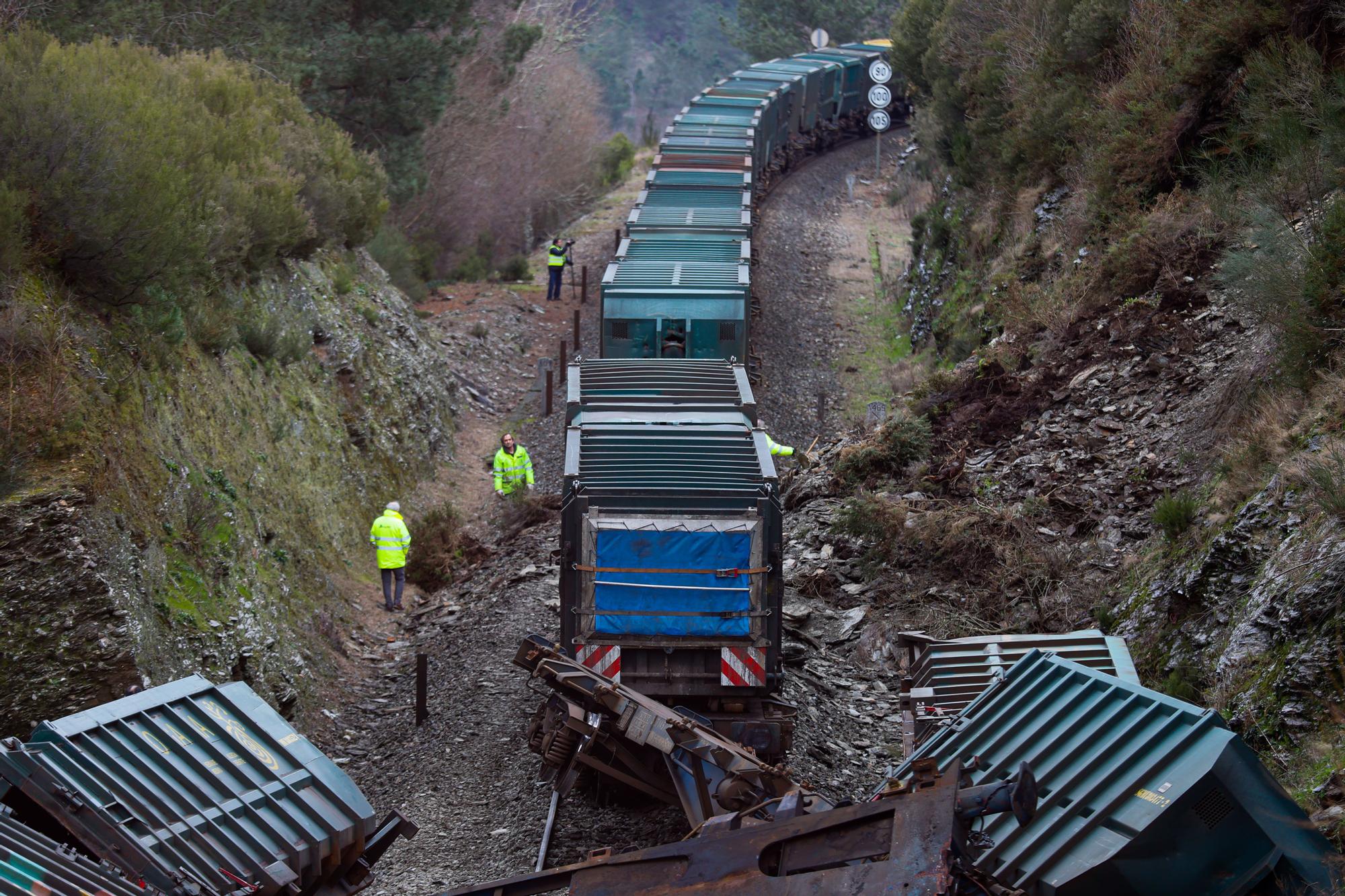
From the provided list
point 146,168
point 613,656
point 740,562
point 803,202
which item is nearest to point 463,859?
point 613,656

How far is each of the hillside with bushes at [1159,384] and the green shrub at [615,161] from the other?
24.3 m

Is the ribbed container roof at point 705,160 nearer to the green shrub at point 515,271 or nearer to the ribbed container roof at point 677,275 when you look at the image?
the green shrub at point 515,271

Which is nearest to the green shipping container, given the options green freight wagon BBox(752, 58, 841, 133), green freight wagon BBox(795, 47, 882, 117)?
green freight wagon BBox(752, 58, 841, 133)

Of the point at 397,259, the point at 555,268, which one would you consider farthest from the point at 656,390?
the point at 397,259

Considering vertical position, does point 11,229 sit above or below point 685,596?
above

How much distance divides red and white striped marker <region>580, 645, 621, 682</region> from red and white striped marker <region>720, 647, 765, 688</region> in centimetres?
79

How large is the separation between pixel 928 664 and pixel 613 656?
237 centimetres

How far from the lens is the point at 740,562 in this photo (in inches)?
386

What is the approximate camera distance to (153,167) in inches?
535

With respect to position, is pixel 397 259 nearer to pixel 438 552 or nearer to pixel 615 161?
pixel 438 552

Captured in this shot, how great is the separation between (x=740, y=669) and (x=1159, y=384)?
6.38 metres

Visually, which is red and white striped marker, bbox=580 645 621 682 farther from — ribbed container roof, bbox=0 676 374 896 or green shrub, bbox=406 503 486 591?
green shrub, bbox=406 503 486 591

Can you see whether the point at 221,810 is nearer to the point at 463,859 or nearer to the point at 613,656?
the point at 463,859

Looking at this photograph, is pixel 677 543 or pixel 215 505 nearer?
pixel 677 543
